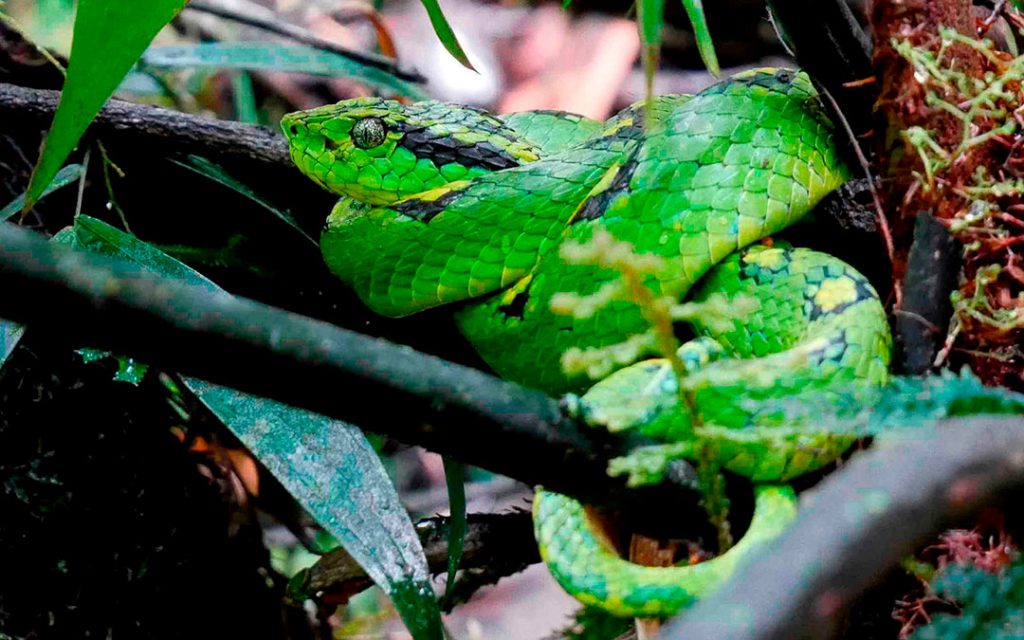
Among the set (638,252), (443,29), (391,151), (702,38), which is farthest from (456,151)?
(702,38)

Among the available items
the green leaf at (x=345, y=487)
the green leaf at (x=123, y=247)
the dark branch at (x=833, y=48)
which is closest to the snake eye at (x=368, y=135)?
the green leaf at (x=123, y=247)

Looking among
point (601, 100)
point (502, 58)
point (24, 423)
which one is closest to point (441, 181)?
point (24, 423)

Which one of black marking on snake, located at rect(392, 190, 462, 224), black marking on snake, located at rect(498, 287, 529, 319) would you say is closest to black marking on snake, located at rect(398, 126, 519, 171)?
black marking on snake, located at rect(392, 190, 462, 224)

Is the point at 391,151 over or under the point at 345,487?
over

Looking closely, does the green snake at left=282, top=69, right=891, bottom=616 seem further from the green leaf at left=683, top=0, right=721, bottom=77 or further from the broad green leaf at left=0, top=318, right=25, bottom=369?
the broad green leaf at left=0, top=318, right=25, bottom=369

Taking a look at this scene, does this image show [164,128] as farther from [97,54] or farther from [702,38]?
[702,38]

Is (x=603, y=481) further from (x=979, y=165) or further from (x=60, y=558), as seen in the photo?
(x=60, y=558)

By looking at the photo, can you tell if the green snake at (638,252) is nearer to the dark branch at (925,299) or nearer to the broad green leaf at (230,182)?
the dark branch at (925,299)

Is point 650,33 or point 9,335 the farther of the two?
point 9,335
